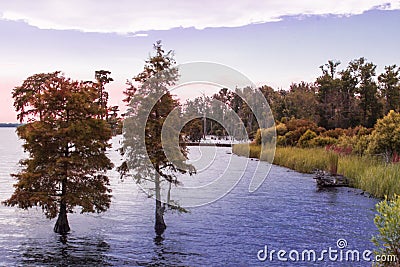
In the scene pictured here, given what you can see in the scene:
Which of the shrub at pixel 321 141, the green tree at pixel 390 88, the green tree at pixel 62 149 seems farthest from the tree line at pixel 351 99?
the green tree at pixel 62 149

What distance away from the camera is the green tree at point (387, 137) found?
102ft

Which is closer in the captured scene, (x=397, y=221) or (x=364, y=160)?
(x=397, y=221)

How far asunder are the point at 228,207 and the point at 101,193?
333 inches

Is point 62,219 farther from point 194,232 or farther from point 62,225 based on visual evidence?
point 194,232

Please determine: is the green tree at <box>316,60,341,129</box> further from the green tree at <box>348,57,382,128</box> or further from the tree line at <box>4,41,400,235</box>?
the tree line at <box>4,41,400,235</box>

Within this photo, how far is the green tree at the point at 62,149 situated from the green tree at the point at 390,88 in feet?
210

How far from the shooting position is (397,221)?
32.4 feet

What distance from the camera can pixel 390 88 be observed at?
239 feet

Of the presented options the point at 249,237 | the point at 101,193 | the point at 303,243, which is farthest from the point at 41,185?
the point at 303,243

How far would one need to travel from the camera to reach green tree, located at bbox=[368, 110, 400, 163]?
1222 inches

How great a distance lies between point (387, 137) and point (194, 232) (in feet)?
63.9

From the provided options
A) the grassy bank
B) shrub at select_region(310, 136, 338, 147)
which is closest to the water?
the grassy bank

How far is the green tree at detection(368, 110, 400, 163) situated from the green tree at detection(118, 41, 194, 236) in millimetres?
19495

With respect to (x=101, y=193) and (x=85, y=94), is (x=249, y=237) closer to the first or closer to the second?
(x=101, y=193)
